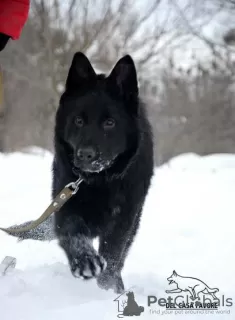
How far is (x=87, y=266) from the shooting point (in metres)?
2.35

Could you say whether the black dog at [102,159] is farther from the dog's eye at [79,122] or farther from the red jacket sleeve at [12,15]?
the red jacket sleeve at [12,15]

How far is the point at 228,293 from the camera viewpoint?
8.01 feet

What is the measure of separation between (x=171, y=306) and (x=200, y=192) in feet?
13.6

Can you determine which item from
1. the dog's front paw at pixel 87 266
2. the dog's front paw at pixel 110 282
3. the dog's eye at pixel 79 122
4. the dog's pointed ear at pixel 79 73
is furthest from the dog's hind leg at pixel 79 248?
the dog's pointed ear at pixel 79 73

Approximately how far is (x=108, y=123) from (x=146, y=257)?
1.26 metres

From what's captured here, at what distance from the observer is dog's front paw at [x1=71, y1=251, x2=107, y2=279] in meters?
2.34

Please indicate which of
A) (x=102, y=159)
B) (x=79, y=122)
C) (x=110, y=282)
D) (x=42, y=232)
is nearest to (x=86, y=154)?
(x=102, y=159)

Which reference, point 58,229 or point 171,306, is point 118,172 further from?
point 171,306

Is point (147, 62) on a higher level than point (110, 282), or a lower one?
higher

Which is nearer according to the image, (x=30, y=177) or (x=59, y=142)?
(x=59, y=142)

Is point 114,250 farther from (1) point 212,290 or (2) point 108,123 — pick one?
(2) point 108,123

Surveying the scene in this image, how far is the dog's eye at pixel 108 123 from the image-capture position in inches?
104

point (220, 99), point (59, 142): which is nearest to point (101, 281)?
point (59, 142)

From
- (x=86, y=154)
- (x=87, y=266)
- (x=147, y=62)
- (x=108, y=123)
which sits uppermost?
(x=147, y=62)
